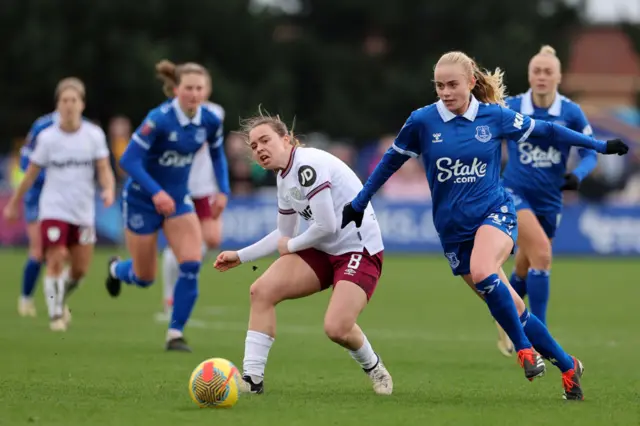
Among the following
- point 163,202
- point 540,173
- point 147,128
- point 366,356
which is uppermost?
point 147,128

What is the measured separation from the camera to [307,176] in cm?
891

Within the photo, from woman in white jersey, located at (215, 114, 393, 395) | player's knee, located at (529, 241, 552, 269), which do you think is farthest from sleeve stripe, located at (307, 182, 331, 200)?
player's knee, located at (529, 241, 552, 269)

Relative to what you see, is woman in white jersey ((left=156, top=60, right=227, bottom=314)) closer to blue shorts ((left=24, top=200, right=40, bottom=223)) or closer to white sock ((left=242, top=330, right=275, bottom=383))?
blue shorts ((left=24, top=200, right=40, bottom=223))

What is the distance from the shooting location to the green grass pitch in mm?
8039

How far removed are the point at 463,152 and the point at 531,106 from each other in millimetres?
3287

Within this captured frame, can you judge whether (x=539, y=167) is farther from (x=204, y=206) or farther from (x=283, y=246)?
(x=204, y=206)

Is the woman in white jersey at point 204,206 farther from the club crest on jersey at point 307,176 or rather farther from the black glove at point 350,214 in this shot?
the black glove at point 350,214

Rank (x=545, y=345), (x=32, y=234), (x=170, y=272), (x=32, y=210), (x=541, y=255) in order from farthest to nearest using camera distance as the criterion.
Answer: (x=32, y=210) < (x=32, y=234) < (x=170, y=272) < (x=541, y=255) < (x=545, y=345)

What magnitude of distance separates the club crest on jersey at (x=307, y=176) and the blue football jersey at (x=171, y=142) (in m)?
3.59

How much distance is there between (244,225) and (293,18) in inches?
821

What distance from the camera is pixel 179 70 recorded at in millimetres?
12328

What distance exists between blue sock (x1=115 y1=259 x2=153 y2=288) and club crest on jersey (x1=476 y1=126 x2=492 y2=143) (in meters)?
5.04


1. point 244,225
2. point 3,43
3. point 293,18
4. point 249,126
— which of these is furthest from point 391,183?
point 249,126

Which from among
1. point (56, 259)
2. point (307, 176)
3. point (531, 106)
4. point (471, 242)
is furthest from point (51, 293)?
point (471, 242)
